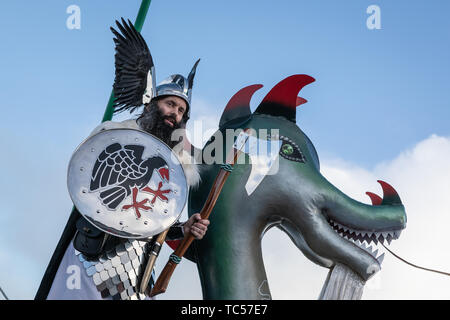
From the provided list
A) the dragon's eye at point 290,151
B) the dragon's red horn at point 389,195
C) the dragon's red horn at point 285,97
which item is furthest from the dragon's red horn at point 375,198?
the dragon's red horn at point 285,97

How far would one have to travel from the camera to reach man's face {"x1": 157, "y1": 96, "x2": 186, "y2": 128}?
4676 millimetres

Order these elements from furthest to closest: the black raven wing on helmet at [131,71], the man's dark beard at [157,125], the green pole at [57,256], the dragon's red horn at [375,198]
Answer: the dragon's red horn at [375,198] → the black raven wing on helmet at [131,71] → the man's dark beard at [157,125] → the green pole at [57,256]

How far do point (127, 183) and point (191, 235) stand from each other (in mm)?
558

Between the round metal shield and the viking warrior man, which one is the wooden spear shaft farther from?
the round metal shield

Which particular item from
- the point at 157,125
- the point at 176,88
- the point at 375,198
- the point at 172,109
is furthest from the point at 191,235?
the point at 375,198

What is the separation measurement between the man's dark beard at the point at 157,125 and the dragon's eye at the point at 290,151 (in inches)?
30.6

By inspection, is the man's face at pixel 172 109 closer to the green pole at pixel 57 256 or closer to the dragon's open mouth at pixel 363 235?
the green pole at pixel 57 256

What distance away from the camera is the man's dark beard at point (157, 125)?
4.63 m

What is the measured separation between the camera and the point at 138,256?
430 cm

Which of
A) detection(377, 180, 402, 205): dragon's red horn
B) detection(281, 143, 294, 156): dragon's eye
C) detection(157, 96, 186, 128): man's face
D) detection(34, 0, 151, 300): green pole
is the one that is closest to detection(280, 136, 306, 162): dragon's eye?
detection(281, 143, 294, 156): dragon's eye

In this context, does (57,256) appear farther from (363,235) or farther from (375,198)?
(375,198)

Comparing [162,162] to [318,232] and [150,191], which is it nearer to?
[150,191]
